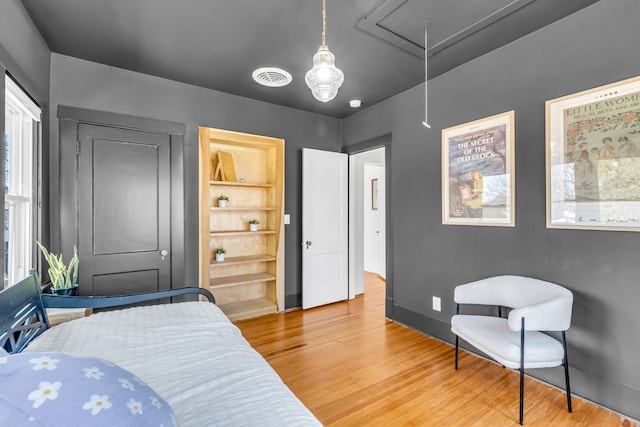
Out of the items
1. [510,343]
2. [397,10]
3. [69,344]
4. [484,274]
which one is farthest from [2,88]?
[484,274]

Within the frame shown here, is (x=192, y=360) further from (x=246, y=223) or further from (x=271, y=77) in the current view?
(x=246, y=223)

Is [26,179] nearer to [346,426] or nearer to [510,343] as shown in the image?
[346,426]

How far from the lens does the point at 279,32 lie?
2.22m

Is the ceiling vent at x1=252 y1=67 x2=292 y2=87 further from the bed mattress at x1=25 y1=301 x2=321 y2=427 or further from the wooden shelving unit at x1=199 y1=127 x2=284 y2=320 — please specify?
the bed mattress at x1=25 y1=301 x2=321 y2=427

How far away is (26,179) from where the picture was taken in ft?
7.45

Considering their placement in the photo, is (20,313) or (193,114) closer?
(20,313)

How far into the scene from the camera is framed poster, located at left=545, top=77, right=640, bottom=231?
1831mm

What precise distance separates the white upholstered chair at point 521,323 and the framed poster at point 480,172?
529mm

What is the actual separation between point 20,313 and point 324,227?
9.75 feet

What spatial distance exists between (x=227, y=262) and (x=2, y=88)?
234 centimetres

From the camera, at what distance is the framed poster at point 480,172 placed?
7.97ft

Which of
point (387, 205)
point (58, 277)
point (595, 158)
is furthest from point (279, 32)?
point (58, 277)

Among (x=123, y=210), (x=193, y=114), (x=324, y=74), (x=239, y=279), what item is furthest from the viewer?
(x=239, y=279)

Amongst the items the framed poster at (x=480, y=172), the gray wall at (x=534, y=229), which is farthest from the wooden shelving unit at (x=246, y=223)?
the framed poster at (x=480, y=172)
